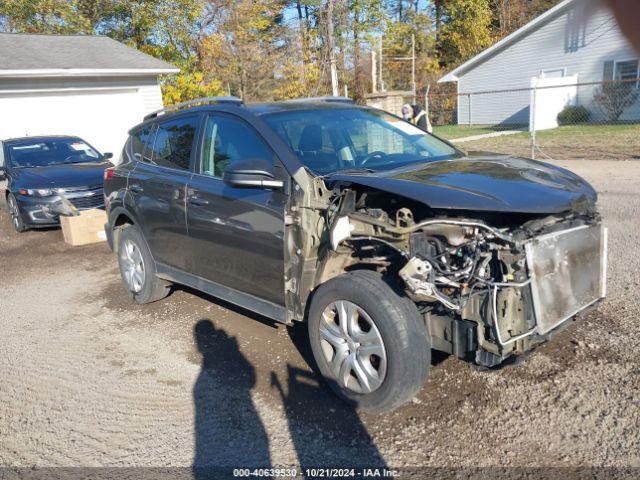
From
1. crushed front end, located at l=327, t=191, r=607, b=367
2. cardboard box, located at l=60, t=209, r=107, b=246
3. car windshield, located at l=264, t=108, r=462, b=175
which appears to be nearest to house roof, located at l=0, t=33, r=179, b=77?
cardboard box, located at l=60, t=209, r=107, b=246

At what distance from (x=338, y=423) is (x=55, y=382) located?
7.21 feet

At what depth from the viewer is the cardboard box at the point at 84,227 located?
8656 mm

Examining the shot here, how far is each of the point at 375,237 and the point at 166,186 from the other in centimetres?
228

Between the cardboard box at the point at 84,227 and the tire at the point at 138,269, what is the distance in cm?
315

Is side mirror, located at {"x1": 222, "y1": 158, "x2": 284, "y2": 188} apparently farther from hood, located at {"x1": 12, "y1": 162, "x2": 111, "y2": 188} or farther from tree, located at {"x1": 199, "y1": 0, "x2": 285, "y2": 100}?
tree, located at {"x1": 199, "y1": 0, "x2": 285, "y2": 100}

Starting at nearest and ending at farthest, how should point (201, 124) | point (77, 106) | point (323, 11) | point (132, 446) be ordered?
point (132, 446) → point (201, 124) → point (77, 106) → point (323, 11)

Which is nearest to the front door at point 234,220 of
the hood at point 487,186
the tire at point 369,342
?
the tire at point 369,342

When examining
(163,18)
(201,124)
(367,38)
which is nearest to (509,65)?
(367,38)

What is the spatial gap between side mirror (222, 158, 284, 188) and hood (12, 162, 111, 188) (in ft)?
21.6

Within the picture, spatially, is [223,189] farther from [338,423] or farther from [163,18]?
[163,18]

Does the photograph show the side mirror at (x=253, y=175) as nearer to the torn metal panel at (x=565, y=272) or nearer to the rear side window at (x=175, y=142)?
the rear side window at (x=175, y=142)

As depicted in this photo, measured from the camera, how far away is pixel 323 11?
2900 cm

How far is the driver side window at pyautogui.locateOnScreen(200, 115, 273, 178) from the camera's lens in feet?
13.8

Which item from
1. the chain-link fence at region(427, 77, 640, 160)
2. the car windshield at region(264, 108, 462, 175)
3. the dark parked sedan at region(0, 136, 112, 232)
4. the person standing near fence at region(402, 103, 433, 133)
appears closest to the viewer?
the car windshield at region(264, 108, 462, 175)
